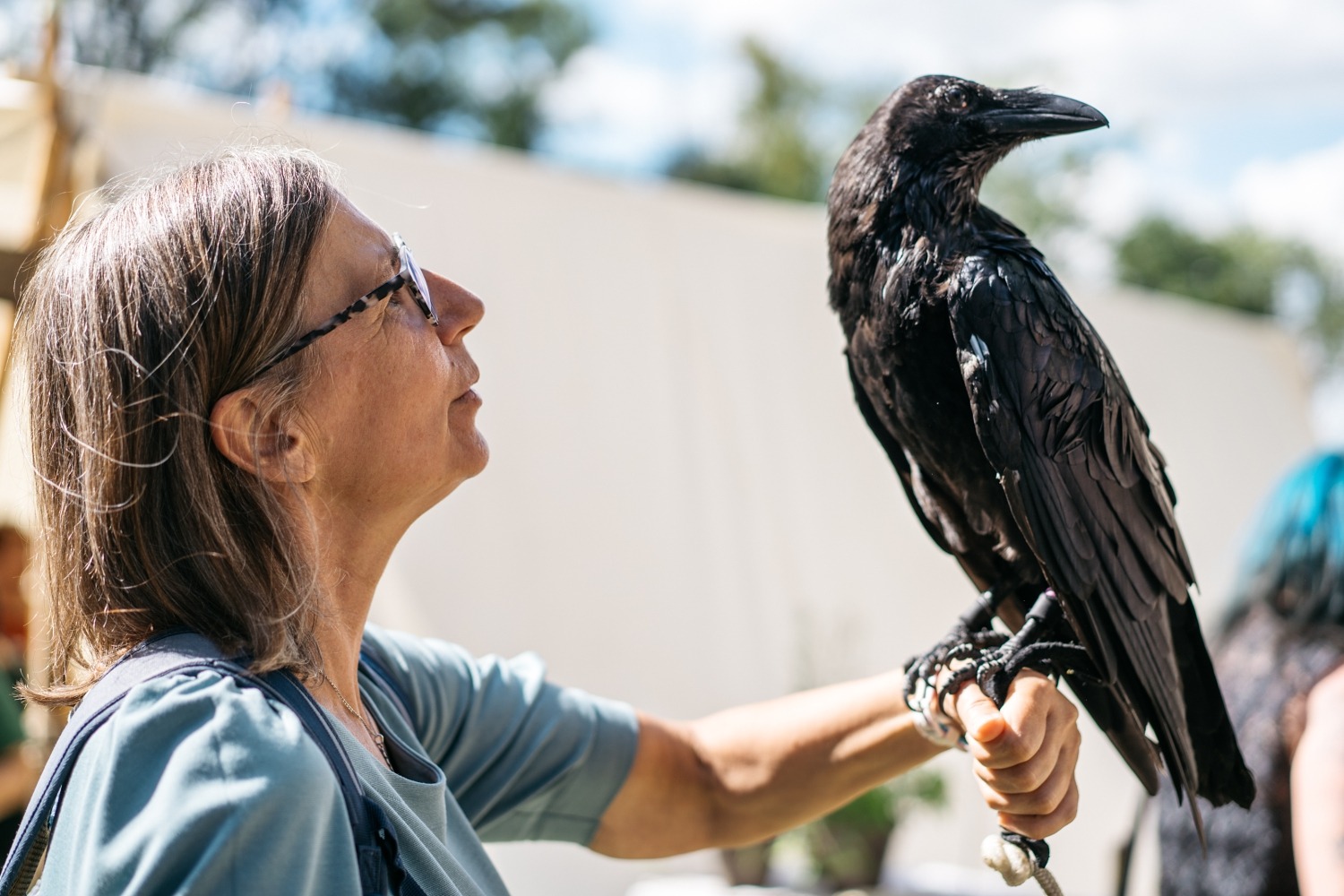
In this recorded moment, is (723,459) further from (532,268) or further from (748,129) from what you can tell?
(748,129)

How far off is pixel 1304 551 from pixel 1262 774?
39 centimetres

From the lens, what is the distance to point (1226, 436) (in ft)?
18.5

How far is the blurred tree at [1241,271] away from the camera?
957 inches

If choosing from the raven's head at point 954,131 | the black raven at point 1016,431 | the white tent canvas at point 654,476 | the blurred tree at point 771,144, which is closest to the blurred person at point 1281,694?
the black raven at point 1016,431

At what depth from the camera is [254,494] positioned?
1.02 meters

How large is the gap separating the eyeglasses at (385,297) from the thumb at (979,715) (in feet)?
2.29

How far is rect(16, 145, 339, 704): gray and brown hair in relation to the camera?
3.19 feet

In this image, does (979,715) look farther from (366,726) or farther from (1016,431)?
(366,726)

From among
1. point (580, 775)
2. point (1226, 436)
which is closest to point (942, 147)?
point (580, 775)

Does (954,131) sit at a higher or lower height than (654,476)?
higher

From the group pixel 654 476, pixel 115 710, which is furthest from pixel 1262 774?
pixel 654 476

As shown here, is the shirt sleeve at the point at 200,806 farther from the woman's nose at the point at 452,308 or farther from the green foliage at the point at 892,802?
the green foliage at the point at 892,802

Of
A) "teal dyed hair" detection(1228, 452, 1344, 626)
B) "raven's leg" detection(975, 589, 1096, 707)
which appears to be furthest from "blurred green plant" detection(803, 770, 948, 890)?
"raven's leg" detection(975, 589, 1096, 707)

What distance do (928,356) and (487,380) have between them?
2.84 metres
